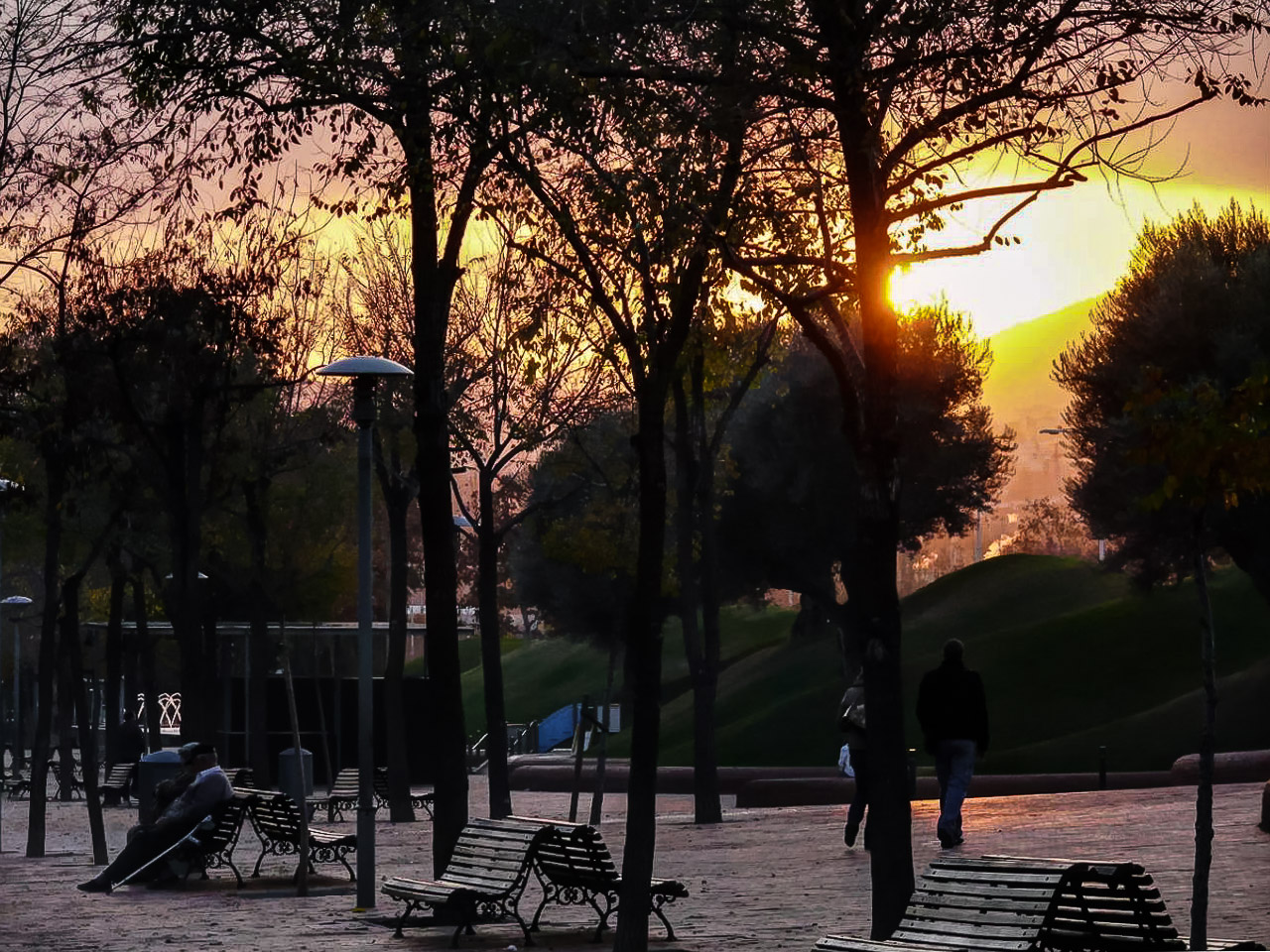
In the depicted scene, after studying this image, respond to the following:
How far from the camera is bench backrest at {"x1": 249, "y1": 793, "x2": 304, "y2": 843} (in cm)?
1875

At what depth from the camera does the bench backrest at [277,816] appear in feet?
61.5

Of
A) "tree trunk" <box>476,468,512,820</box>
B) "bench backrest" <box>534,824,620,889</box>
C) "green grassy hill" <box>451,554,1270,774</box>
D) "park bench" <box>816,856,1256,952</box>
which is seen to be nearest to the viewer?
"park bench" <box>816,856,1256,952</box>

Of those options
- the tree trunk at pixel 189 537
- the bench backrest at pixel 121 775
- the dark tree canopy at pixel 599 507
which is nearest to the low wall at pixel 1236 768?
the dark tree canopy at pixel 599 507

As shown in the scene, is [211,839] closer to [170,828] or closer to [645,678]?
[170,828]

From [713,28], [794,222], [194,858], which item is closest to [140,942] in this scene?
[194,858]

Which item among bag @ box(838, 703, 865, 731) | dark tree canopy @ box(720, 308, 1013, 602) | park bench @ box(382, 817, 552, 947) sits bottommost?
park bench @ box(382, 817, 552, 947)

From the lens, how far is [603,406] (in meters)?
32.8

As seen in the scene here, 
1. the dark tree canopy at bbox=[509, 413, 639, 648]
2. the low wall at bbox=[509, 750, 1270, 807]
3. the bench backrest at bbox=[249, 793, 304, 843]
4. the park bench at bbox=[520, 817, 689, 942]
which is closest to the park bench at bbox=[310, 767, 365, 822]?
the dark tree canopy at bbox=[509, 413, 639, 648]

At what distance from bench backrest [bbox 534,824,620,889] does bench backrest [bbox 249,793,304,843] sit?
544 cm

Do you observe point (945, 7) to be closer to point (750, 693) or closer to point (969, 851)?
point (969, 851)

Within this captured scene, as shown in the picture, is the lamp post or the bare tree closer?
the lamp post

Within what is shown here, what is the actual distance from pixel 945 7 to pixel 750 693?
49871 mm

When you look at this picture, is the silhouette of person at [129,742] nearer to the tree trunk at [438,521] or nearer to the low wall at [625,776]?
the low wall at [625,776]

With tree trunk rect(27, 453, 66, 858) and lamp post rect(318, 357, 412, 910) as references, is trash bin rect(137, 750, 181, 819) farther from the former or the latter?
lamp post rect(318, 357, 412, 910)
